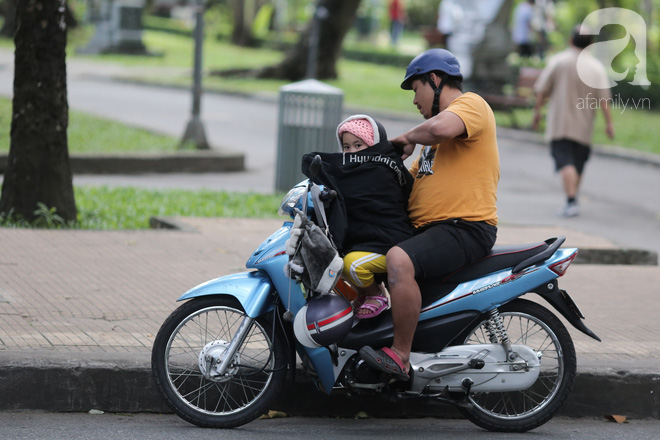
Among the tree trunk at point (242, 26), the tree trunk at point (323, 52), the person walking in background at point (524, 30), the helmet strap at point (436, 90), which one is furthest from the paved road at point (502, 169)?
the tree trunk at point (242, 26)

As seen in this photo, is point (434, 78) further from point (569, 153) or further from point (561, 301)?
point (569, 153)

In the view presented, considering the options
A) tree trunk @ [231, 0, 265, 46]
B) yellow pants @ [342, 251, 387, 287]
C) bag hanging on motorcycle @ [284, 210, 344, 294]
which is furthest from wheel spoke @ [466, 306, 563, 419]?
tree trunk @ [231, 0, 265, 46]

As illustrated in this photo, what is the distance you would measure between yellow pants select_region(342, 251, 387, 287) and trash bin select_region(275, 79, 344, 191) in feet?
21.9

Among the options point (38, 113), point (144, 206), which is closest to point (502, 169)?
point (144, 206)

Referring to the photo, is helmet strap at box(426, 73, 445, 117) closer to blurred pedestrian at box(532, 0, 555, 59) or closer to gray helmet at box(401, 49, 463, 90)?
gray helmet at box(401, 49, 463, 90)

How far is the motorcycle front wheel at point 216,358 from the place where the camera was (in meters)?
4.62

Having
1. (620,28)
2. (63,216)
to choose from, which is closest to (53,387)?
(63,216)

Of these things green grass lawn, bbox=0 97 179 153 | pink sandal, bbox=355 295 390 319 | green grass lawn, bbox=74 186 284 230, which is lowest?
green grass lawn, bbox=0 97 179 153

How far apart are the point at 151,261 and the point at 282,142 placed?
3994mm

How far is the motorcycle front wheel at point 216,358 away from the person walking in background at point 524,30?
20.1 m

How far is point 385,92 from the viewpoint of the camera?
2495 cm

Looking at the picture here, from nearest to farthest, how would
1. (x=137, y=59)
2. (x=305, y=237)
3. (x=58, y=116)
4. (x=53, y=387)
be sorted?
(x=305, y=237), (x=53, y=387), (x=58, y=116), (x=137, y=59)

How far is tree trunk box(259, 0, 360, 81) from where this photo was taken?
84.7 feet

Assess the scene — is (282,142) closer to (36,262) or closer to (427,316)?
(36,262)
